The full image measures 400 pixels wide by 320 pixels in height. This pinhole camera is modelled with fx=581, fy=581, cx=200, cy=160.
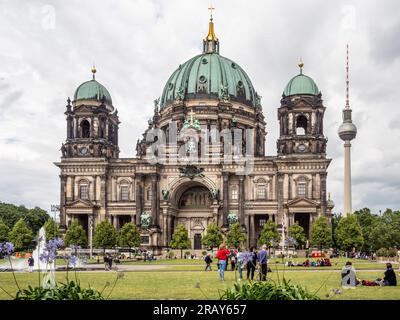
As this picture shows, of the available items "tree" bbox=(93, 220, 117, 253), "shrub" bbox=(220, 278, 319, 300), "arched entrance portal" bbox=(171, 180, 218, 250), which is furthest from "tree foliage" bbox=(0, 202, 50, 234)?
"shrub" bbox=(220, 278, 319, 300)

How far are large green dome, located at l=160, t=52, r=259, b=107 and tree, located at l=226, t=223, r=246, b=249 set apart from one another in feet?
99.8

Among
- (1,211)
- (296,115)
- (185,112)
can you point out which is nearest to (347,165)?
(296,115)

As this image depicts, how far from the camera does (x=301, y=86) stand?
100062 mm

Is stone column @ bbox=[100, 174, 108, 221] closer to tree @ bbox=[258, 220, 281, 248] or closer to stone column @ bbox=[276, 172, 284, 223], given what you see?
tree @ bbox=[258, 220, 281, 248]

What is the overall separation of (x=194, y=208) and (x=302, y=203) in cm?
2023

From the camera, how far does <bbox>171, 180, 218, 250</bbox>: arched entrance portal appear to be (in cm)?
10212

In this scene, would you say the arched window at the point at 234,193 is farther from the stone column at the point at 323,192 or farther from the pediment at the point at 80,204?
the pediment at the point at 80,204

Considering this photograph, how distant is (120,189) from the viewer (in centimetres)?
10025

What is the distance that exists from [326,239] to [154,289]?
65148 mm

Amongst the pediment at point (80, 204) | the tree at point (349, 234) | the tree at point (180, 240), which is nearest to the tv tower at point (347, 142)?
the tree at point (349, 234)

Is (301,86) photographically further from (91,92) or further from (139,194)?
(91,92)

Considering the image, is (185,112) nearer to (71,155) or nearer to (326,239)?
(71,155)

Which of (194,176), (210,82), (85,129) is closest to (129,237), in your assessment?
(194,176)

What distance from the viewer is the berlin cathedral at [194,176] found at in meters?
95.4
